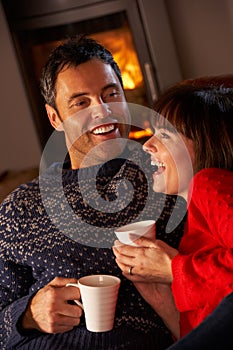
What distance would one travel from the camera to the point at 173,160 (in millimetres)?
1459

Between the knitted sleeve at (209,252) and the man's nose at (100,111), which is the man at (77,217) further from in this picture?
the knitted sleeve at (209,252)

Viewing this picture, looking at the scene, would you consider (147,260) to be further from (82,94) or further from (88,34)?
(88,34)

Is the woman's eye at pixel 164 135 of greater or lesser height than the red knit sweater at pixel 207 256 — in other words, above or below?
above

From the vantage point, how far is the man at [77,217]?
4.82 feet

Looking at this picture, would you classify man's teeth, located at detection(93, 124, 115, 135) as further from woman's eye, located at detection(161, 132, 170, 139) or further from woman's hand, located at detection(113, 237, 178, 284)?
woman's hand, located at detection(113, 237, 178, 284)

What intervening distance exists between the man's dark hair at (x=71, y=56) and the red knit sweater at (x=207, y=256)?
0.58 m

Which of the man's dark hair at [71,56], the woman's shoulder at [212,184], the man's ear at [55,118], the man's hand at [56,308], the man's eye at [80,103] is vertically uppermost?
the man's dark hair at [71,56]

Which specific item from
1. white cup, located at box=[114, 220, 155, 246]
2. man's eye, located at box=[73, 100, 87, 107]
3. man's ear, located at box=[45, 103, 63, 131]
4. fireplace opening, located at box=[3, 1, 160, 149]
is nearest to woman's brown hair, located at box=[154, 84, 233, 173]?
white cup, located at box=[114, 220, 155, 246]

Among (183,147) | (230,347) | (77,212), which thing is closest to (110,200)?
(77,212)

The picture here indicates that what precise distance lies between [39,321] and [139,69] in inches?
113

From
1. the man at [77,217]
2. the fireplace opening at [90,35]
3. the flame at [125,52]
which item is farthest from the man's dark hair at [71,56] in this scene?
the flame at [125,52]

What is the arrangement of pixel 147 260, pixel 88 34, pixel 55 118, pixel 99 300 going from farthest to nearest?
pixel 88 34, pixel 55 118, pixel 147 260, pixel 99 300

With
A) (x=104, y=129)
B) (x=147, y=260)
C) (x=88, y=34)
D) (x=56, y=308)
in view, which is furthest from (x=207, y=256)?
(x=88, y=34)

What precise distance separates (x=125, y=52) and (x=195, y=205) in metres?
2.91
